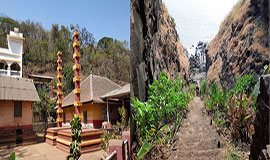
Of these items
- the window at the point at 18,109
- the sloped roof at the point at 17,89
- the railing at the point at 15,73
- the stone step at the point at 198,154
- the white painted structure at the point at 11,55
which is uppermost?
the white painted structure at the point at 11,55

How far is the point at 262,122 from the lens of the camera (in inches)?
41.6

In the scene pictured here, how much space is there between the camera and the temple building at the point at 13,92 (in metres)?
1.26

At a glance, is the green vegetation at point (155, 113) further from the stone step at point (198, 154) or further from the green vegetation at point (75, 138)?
the green vegetation at point (75, 138)

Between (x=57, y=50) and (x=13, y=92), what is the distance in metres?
1.54

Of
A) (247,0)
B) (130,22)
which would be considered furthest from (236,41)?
(130,22)

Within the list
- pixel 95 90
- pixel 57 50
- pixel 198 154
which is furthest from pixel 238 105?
pixel 95 90

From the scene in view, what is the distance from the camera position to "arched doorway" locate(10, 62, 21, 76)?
1.47 meters

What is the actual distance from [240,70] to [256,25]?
0.29 meters

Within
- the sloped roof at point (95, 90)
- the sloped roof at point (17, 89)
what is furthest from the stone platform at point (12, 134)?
the sloped roof at point (95, 90)

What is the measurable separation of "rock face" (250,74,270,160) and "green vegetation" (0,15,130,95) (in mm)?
1941

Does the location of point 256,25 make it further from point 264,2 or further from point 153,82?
point 153,82

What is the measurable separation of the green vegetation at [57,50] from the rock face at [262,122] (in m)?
1.94

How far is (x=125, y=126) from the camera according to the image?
492 cm

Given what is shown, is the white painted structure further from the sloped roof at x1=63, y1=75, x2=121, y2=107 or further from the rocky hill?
the sloped roof at x1=63, y1=75, x2=121, y2=107
